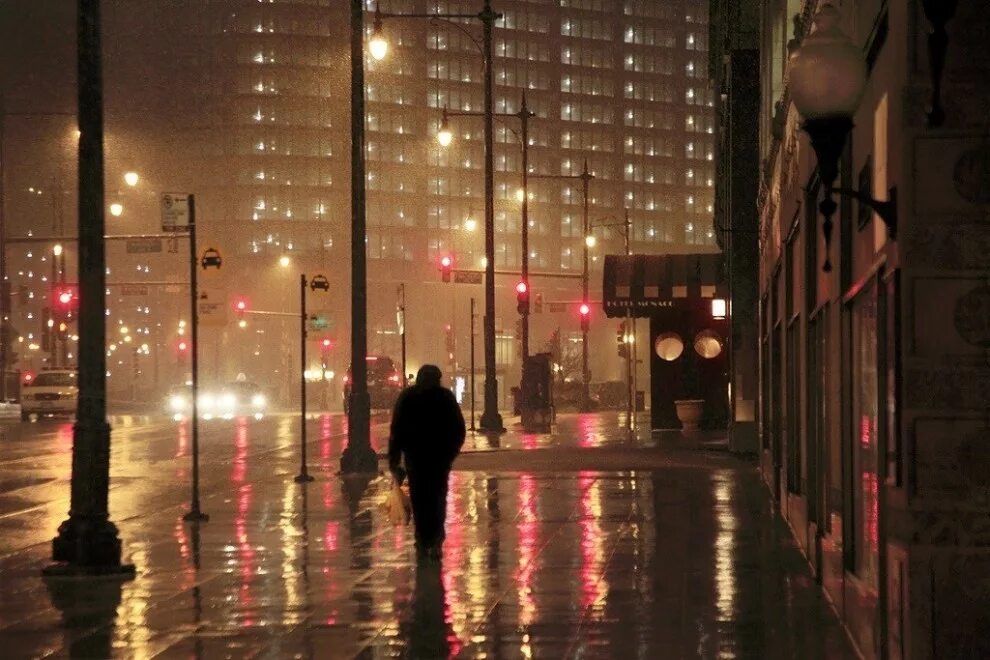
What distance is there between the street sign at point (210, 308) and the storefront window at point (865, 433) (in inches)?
624

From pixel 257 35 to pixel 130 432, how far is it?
340ft

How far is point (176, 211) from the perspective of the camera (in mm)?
18406

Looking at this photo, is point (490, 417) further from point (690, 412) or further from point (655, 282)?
point (655, 282)

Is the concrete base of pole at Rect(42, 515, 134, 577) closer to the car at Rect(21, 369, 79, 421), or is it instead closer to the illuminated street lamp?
the illuminated street lamp

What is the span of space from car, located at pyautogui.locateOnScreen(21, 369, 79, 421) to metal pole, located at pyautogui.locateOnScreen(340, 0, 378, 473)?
2844 centimetres

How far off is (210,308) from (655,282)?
1882 centimetres

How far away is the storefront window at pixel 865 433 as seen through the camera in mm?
8844

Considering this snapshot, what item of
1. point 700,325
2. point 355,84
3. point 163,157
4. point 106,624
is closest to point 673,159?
point 163,157

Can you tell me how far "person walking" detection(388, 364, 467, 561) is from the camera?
13820 millimetres

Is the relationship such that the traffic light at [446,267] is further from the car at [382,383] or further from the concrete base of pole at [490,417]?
the car at [382,383]

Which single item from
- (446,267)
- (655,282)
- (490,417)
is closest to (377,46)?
(490,417)

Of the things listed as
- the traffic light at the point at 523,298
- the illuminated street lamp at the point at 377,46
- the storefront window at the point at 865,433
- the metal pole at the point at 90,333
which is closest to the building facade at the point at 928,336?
the storefront window at the point at 865,433

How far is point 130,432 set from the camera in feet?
142

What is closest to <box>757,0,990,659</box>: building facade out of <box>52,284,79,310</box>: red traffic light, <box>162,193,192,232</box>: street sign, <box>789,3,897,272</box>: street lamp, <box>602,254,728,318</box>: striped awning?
<box>789,3,897,272</box>: street lamp
